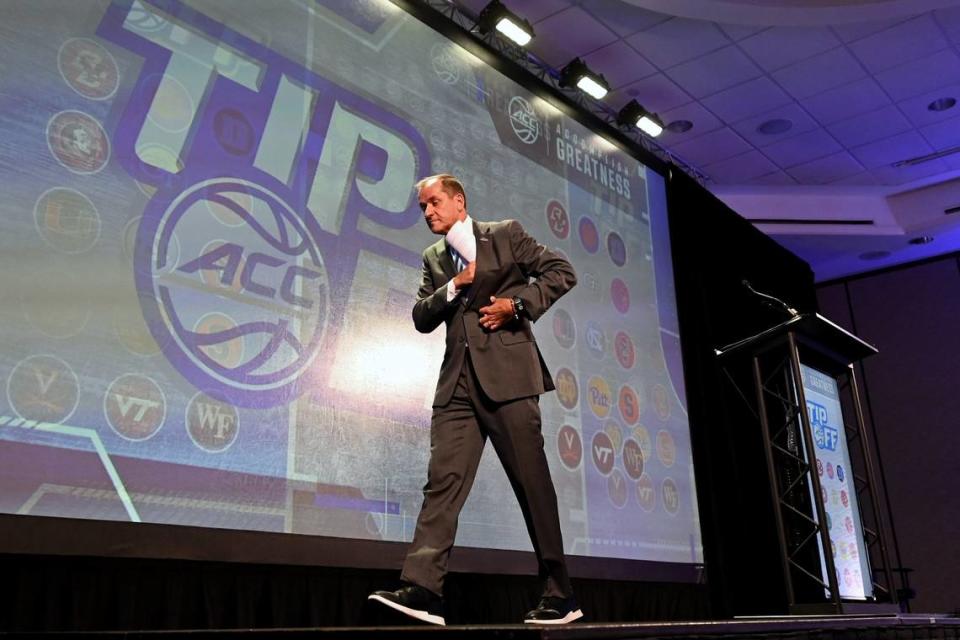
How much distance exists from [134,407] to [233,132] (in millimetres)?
1080

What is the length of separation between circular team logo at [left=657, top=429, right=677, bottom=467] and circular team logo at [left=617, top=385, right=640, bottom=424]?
248mm

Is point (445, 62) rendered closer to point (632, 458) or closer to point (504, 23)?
point (504, 23)

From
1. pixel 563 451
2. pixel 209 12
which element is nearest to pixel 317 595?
pixel 563 451

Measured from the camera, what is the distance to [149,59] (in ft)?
9.37

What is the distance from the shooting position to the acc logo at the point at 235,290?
2.72m

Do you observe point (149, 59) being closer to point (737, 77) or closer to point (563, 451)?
point (563, 451)

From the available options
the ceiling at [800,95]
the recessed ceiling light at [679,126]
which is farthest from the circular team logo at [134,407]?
the recessed ceiling light at [679,126]

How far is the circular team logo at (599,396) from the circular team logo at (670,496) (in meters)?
0.63

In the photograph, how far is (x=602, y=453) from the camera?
4258 mm

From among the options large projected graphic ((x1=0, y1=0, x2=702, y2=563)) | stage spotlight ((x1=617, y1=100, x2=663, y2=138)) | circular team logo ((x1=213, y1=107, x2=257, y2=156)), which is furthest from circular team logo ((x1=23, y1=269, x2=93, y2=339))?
stage spotlight ((x1=617, y1=100, x2=663, y2=138))

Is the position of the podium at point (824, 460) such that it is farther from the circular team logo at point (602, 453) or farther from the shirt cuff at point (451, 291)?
the shirt cuff at point (451, 291)

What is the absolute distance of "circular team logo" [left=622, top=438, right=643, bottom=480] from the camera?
441 centimetres

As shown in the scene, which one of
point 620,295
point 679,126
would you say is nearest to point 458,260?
point 620,295

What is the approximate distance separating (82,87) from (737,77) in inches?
164
